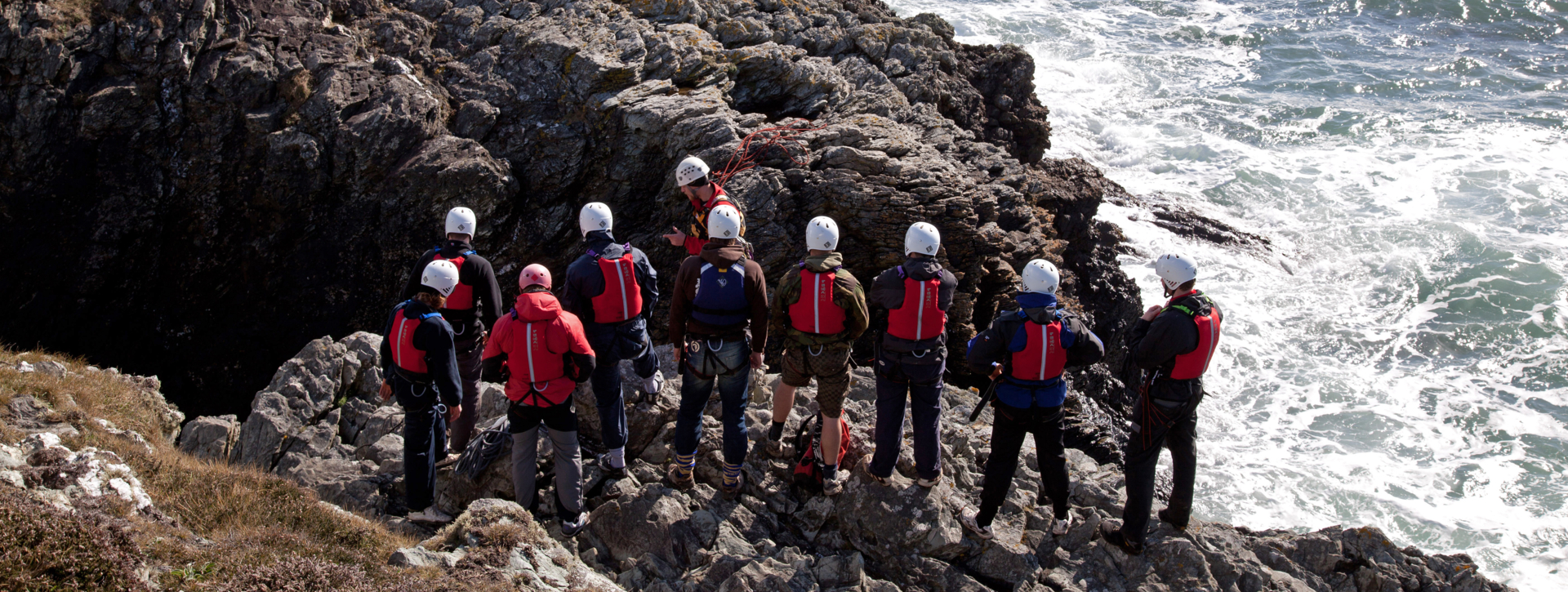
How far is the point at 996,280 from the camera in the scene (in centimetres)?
1272

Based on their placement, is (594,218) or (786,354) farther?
(786,354)

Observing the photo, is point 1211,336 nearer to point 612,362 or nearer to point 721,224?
point 721,224

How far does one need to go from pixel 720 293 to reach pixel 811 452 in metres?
1.94

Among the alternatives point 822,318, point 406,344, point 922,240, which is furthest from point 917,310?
point 406,344

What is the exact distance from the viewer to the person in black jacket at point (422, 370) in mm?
6598

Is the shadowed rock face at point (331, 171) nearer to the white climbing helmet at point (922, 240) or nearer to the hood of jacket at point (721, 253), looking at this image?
the hood of jacket at point (721, 253)

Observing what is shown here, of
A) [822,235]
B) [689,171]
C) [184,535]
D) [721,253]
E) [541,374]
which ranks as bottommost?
[184,535]

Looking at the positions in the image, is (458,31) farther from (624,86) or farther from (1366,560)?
(1366,560)

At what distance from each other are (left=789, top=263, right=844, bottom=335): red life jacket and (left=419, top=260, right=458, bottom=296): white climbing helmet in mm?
2763

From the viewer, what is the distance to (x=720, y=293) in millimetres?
6770

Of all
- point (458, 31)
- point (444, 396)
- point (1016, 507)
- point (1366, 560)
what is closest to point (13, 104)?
point (458, 31)

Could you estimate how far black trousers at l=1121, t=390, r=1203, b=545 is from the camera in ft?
23.1

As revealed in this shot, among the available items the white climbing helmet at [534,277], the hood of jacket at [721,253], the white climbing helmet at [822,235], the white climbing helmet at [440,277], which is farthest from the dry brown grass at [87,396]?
the white climbing helmet at [822,235]

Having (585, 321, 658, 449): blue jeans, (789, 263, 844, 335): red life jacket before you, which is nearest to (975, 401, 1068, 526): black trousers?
(789, 263, 844, 335): red life jacket
